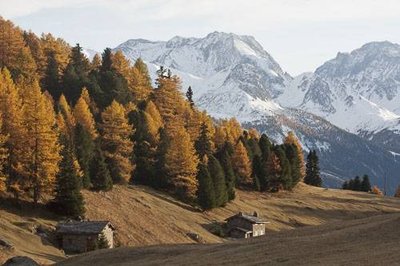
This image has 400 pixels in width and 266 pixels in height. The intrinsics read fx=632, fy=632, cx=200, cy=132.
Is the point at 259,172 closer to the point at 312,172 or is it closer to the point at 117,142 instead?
the point at 117,142

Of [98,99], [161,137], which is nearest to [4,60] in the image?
[98,99]

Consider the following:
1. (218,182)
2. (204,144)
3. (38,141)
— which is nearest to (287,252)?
(38,141)

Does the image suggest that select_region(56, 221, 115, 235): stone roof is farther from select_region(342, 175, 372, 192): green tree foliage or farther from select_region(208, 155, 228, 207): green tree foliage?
select_region(342, 175, 372, 192): green tree foliage

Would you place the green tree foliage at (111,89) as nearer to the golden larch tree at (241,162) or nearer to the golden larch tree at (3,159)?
the golden larch tree at (241,162)

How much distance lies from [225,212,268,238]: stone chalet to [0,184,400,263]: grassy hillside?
357 centimetres

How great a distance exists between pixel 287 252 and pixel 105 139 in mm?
57729

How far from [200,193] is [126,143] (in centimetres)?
1424

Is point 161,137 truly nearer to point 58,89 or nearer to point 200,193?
point 200,193

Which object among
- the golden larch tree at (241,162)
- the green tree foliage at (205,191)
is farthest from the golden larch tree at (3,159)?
the golden larch tree at (241,162)

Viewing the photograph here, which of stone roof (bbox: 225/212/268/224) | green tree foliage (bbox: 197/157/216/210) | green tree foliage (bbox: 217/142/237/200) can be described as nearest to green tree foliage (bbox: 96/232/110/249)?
stone roof (bbox: 225/212/268/224)

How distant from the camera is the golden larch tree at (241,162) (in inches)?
4843

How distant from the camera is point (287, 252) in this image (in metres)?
43.5

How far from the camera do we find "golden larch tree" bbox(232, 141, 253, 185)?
404 feet

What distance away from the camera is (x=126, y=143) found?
317ft
